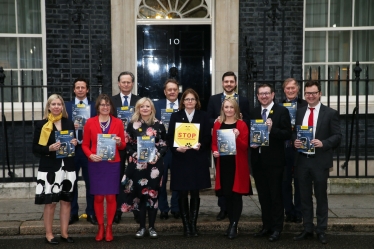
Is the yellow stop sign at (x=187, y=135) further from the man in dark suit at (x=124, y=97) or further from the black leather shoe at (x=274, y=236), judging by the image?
the black leather shoe at (x=274, y=236)

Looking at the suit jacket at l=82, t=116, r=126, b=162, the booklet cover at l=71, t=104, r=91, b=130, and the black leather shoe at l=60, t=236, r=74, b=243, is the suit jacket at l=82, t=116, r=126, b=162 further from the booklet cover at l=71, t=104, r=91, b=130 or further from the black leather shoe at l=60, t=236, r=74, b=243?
the black leather shoe at l=60, t=236, r=74, b=243

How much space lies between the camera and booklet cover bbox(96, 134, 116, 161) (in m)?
6.36

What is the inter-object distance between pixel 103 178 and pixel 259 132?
6.28 ft

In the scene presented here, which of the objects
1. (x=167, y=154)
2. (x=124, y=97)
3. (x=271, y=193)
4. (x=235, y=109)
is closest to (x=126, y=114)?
(x=124, y=97)

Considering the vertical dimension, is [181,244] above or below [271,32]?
below

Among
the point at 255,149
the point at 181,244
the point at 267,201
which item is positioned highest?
the point at 255,149

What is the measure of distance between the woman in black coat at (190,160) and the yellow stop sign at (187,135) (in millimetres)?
82

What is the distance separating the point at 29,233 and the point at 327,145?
12.7 ft

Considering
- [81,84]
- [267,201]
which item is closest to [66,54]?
[81,84]

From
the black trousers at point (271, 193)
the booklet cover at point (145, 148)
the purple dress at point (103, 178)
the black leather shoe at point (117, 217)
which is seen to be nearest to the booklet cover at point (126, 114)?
the purple dress at point (103, 178)

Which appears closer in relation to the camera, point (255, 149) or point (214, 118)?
point (255, 149)

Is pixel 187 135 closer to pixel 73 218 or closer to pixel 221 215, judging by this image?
pixel 221 215

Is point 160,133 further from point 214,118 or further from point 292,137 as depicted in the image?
point 292,137

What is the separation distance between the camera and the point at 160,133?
6.68 meters
